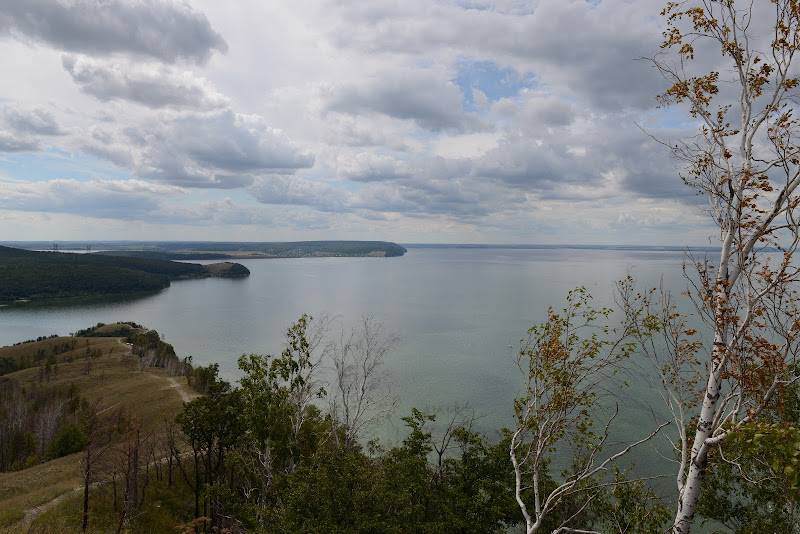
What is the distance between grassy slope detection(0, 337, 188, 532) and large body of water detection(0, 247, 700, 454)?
8.59 m

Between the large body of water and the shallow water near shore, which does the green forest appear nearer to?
the large body of water

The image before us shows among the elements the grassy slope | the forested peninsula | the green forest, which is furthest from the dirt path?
the forested peninsula

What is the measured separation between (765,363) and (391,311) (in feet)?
293

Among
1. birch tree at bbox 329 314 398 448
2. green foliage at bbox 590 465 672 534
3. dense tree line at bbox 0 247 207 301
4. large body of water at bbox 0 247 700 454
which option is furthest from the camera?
dense tree line at bbox 0 247 207 301

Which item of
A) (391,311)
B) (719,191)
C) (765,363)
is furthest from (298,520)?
(391,311)

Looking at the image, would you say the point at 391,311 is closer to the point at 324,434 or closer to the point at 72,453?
the point at 72,453

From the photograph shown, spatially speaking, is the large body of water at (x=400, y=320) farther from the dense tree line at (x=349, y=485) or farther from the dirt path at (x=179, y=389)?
the dense tree line at (x=349, y=485)

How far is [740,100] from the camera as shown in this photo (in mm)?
6699

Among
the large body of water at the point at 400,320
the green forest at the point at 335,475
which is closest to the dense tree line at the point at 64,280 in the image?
the large body of water at the point at 400,320

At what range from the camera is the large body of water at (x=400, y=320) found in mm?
44991

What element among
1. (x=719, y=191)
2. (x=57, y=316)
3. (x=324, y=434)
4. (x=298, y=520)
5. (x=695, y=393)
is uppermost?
(x=719, y=191)

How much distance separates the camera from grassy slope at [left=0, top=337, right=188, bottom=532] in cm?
2340

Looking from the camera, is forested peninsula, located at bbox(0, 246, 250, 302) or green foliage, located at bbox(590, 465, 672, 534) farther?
forested peninsula, located at bbox(0, 246, 250, 302)

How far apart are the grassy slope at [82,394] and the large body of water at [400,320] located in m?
8.59
